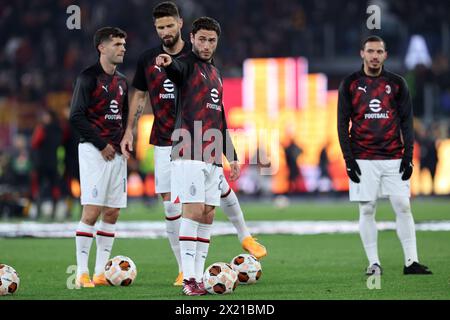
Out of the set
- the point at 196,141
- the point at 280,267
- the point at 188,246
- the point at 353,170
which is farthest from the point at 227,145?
the point at 280,267

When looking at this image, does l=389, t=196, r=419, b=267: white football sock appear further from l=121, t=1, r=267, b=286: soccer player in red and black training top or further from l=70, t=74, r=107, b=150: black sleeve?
l=70, t=74, r=107, b=150: black sleeve

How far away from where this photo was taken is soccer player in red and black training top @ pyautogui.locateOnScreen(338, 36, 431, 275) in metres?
10.7

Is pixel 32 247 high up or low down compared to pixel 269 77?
down

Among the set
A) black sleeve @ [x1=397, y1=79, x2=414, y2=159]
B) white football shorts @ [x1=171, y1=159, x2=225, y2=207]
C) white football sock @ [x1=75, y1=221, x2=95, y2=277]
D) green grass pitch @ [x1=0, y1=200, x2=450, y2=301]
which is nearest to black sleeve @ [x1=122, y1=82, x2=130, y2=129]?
white football sock @ [x1=75, y1=221, x2=95, y2=277]

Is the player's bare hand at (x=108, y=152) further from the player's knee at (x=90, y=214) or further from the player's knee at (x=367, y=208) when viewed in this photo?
the player's knee at (x=367, y=208)

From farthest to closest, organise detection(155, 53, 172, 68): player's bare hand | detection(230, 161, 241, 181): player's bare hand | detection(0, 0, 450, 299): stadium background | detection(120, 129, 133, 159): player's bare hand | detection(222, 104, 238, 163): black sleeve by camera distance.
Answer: detection(0, 0, 450, 299): stadium background, detection(120, 129, 133, 159): player's bare hand, detection(230, 161, 241, 181): player's bare hand, detection(222, 104, 238, 163): black sleeve, detection(155, 53, 172, 68): player's bare hand

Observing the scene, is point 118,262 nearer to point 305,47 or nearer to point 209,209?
point 209,209

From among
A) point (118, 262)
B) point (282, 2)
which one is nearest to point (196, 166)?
point (118, 262)

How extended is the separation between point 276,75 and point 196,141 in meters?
22.8

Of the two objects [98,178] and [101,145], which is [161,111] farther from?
[98,178]

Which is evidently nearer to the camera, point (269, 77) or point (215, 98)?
point (215, 98)

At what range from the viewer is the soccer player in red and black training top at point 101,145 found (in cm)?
975

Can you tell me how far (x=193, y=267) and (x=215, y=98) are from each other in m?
1.46

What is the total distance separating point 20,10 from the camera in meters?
34.4
